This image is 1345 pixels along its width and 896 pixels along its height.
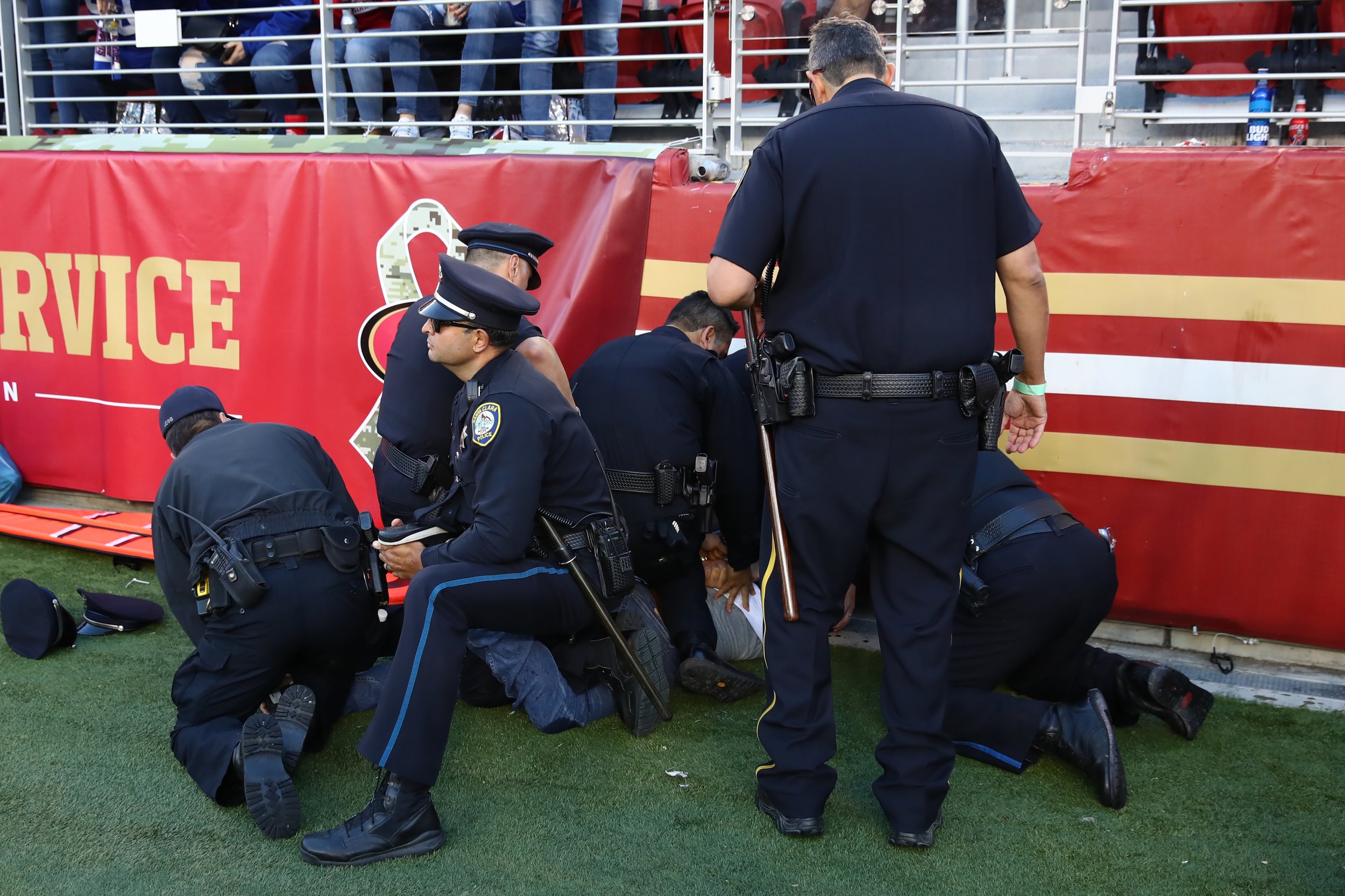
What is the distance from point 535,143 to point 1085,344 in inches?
96.4

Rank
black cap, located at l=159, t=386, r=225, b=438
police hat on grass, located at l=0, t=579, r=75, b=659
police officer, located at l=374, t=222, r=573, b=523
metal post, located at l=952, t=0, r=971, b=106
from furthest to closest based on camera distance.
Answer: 1. metal post, located at l=952, t=0, r=971, b=106
2. police hat on grass, located at l=0, t=579, r=75, b=659
3. police officer, located at l=374, t=222, r=573, b=523
4. black cap, located at l=159, t=386, r=225, b=438

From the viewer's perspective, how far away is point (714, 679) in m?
3.73

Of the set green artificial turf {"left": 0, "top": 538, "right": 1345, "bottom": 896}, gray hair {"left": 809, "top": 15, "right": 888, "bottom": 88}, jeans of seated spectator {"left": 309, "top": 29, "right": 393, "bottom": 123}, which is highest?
jeans of seated spectator {"left": 309, "top": 29, "right": 393, "bottom": 123}

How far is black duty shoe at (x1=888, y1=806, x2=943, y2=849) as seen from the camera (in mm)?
2883

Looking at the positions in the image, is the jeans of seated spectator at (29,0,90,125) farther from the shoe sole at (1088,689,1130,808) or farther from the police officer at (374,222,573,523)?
the shoe sole at (1088,689,1130,808)

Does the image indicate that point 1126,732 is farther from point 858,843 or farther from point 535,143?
point 535,143

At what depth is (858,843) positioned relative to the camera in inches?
115

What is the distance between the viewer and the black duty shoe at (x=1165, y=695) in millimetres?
3391

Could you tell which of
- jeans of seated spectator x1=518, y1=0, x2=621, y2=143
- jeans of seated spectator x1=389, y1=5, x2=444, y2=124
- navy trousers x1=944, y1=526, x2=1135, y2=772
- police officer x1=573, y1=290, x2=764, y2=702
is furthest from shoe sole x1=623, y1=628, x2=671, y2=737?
jeans of seated spectator x1=389, y1=5, x2=444, y2=124

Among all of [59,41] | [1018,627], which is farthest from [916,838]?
[59,41]

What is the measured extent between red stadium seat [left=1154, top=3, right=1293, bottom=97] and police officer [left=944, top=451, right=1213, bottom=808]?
8.69 feet

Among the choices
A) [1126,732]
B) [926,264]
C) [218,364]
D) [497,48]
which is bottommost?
[1126,732]

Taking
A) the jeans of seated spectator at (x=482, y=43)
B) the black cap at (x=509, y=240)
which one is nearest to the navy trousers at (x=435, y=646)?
the black cap at (x=509, y=240)

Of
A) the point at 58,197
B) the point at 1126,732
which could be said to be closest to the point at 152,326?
the point at 58,197
